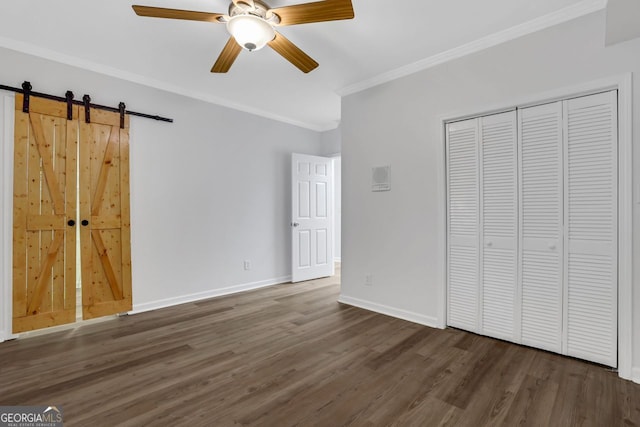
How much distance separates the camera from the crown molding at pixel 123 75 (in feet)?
9.26

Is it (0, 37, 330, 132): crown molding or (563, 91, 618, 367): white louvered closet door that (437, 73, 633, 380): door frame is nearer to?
(563, 91, 618, 367): white louvered closet door

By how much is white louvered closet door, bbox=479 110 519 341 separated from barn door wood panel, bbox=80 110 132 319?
3.61 m

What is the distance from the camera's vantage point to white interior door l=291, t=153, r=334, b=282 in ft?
16.3

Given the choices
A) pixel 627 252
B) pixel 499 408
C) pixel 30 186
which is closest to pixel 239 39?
pixel 30 186

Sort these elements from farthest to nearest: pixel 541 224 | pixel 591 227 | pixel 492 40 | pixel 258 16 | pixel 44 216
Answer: pixel 44 216
pixel 492 40
pixel 541 224
pixel 591 227
pixel 258 16

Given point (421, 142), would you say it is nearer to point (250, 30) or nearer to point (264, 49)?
point (264, 49)

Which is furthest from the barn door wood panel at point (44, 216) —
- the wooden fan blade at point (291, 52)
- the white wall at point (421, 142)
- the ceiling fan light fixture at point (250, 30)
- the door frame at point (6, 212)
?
the white wall at point (421, 142)

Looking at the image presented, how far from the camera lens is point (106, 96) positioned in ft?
10.9

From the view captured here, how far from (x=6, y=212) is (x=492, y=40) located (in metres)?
4.48

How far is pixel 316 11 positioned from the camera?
193 centimetres

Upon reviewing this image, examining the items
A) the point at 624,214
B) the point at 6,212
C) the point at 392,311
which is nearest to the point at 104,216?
the point at 6,212

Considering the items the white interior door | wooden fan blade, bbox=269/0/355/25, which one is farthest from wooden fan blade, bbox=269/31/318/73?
the white interior door

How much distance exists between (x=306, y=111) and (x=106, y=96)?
2518 millimetres

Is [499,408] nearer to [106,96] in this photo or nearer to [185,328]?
[185,328]
